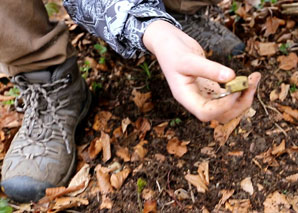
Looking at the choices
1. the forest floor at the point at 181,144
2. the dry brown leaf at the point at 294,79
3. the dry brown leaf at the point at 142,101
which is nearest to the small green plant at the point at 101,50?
the forest floor at the point at 181,144

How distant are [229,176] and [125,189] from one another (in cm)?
43

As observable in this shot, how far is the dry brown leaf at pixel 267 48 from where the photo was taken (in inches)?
72.6

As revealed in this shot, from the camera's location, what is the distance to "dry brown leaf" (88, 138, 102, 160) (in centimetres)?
162

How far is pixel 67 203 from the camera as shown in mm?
1426

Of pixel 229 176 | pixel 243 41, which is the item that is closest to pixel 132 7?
pixel 229 176

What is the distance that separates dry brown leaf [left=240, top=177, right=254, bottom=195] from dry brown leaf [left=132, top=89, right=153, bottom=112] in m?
0.61

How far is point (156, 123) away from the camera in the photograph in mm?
1690

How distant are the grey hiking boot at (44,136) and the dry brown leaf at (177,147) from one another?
0.45 m

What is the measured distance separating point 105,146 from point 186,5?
831 mm

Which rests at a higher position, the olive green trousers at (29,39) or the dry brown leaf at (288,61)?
the olive green trousers at (29,39)

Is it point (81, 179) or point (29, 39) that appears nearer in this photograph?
point (29, 39)

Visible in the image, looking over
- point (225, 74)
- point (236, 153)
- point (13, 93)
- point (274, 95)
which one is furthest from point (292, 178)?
point (13, 93)

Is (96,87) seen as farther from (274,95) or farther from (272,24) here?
(272,24)

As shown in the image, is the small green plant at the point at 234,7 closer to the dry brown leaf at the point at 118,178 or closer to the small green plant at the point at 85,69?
the small green plant at the point at 85,69
